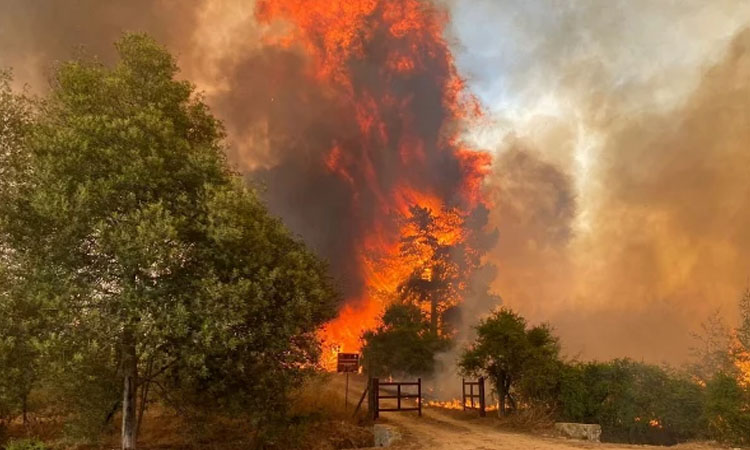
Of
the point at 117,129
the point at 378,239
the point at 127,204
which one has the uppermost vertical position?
the point at 378,239

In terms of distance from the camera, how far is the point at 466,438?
23250 millimetres

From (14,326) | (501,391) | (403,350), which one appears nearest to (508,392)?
(501,391)

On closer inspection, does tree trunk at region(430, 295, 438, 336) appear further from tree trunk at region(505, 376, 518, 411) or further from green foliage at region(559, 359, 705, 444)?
green foliage at region(559, 359, 705, 444)

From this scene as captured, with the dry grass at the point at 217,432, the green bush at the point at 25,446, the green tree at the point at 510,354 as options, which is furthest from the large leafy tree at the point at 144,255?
the green tree at the point at 510,354

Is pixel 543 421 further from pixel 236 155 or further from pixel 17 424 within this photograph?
pixel 236 155

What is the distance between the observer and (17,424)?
23.2 meters

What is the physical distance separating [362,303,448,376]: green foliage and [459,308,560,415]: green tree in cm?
1966

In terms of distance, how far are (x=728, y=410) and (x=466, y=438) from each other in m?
10.7

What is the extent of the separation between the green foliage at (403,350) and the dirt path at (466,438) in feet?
63.0

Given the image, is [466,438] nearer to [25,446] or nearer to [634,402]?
[634,402]

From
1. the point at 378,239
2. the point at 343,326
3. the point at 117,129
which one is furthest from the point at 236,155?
the point at 117,129

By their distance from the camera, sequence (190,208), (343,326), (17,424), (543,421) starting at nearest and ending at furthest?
(190,208)
(17,424)
(543,421)
(343,326)

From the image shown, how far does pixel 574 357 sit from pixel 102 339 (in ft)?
81.0

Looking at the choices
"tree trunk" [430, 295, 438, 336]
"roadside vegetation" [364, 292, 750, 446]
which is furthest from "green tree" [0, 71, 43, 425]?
"tree trunk" [430, 295, 438, 336]
